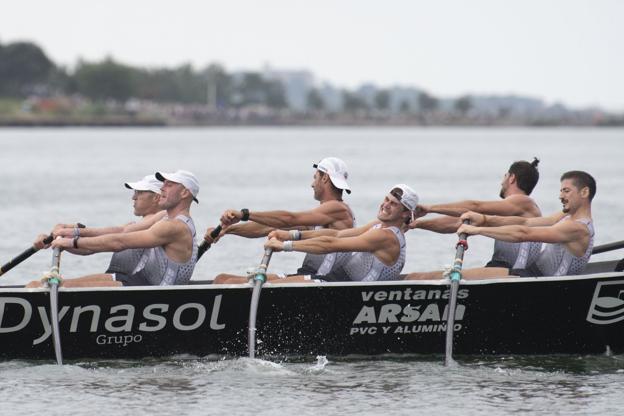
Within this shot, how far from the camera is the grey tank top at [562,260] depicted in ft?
49.4

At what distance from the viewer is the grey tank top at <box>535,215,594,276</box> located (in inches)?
593

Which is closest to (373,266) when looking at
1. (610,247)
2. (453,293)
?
(453,293)

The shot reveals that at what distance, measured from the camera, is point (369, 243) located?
48.2ft

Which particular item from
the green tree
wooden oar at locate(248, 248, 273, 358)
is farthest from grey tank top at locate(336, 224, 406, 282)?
the green tree

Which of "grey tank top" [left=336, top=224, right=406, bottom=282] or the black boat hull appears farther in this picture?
"grey tank top" [left=336, top=224, right=406, bottom=282]

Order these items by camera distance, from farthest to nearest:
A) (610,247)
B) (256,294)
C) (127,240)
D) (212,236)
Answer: (610,247) < (212,236) < (127,240) < (256,294)

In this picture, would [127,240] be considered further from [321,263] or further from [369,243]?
[369,243]

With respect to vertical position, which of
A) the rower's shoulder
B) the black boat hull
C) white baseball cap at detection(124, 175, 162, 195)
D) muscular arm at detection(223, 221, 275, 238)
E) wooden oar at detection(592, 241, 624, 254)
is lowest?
the black boat hull

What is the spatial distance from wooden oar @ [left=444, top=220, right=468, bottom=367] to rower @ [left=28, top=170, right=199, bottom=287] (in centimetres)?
279

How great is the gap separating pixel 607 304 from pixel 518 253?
1.28 m

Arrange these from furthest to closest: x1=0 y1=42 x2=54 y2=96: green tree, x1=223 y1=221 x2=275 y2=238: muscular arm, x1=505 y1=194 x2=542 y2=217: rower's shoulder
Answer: x1=0 y1=42 x2=54 y2=96: green tree
x1=223 y1=221 x2=275 y2=238: muscular arm
x1=505 y1=194 x2=542 y2=217: rower's shoulder

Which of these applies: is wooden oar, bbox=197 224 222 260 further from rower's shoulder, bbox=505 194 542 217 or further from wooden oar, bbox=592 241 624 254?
wooden oar, bbox=592 241 624 254

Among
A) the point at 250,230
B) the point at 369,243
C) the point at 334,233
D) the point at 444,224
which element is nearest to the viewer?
the point at 369,243

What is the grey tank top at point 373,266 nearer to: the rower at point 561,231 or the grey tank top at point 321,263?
the grey tank top at point 321,263
